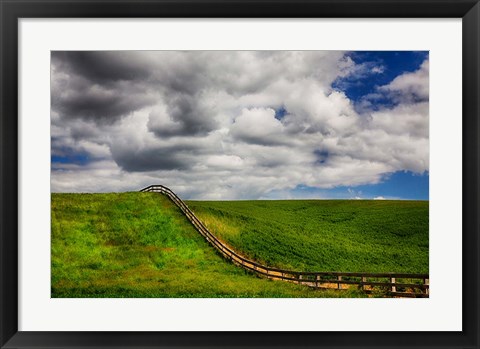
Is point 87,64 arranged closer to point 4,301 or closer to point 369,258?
point 4,301

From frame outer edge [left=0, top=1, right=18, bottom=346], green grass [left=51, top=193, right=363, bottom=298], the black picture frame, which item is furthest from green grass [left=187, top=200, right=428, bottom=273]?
frame outer edge [left=0, top=1, right=18, bottom=346]

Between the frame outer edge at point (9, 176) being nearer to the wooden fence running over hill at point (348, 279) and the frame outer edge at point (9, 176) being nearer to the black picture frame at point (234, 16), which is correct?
the black picture frame at point (234, 16)

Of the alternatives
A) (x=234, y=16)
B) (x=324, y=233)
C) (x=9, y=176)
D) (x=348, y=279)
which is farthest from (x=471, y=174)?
(x=324, y=233)

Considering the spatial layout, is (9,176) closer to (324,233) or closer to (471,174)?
(471,174)

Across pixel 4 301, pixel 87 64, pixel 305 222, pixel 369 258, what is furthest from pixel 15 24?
pixel 305 222

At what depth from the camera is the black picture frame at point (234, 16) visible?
20.8 feet

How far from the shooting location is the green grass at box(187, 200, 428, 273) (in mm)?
13858

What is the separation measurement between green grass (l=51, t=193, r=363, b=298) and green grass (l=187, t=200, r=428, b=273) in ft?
5.94

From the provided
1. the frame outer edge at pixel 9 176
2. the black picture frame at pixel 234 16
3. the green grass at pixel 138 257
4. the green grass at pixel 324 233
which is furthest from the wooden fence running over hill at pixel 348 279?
the frame outer edge at pixel 9 176

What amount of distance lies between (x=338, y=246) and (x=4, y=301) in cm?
1221

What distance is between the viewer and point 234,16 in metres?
6.46

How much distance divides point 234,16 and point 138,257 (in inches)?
315

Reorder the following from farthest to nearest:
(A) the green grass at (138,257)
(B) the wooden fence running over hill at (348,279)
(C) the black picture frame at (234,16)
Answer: (A) the green grass at (138,257), (B) the wooden fence running over hill at (348,279), (C) the black picture frame at (234,16)

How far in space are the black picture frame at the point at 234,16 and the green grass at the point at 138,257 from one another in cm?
206
